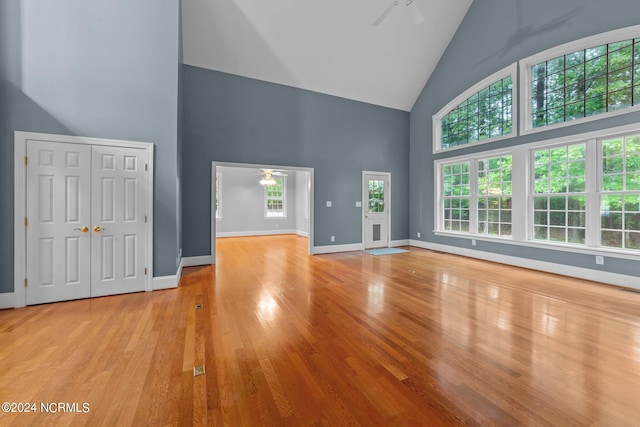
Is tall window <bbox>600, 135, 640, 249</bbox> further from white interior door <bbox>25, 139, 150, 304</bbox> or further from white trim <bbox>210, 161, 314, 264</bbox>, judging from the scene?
white interior door <bbox>25, 139, 150, 304</bbox>

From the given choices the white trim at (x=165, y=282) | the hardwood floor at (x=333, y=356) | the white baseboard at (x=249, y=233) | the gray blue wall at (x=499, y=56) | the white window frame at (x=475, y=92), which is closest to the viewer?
the hardwood floor at (x=333, y=356)

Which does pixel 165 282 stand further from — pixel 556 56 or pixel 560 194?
pixel 556 56

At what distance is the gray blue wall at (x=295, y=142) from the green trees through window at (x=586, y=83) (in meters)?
3.27

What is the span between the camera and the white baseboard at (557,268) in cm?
373

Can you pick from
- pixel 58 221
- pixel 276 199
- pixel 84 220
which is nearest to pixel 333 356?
pixel 84 220

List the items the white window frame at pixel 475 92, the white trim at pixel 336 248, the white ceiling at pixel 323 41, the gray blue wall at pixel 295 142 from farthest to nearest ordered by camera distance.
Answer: the white trim at pixel 336 248
the gray blue wall at pixel 295 142
the white window frame at pixel 475 92
the white ceiling at pixel 323 41

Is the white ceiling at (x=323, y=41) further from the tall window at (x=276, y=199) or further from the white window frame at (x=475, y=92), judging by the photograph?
the tall window at (x=276, y=199)

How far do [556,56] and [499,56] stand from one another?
1.05 m

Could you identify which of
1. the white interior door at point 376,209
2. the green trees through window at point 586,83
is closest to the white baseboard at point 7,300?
the white interior door at point 376,209

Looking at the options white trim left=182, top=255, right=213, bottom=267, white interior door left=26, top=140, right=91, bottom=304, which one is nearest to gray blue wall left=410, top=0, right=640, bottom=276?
white trim left=182, top=255, right=213, bottom=267

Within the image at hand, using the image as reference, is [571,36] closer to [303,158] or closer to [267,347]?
[303,158]

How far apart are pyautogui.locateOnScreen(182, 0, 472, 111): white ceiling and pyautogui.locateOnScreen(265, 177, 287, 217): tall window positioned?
15.7 feet

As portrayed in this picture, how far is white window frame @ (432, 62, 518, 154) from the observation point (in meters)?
4.95

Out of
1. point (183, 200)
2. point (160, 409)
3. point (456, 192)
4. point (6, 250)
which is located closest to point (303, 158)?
point (183, 200)
